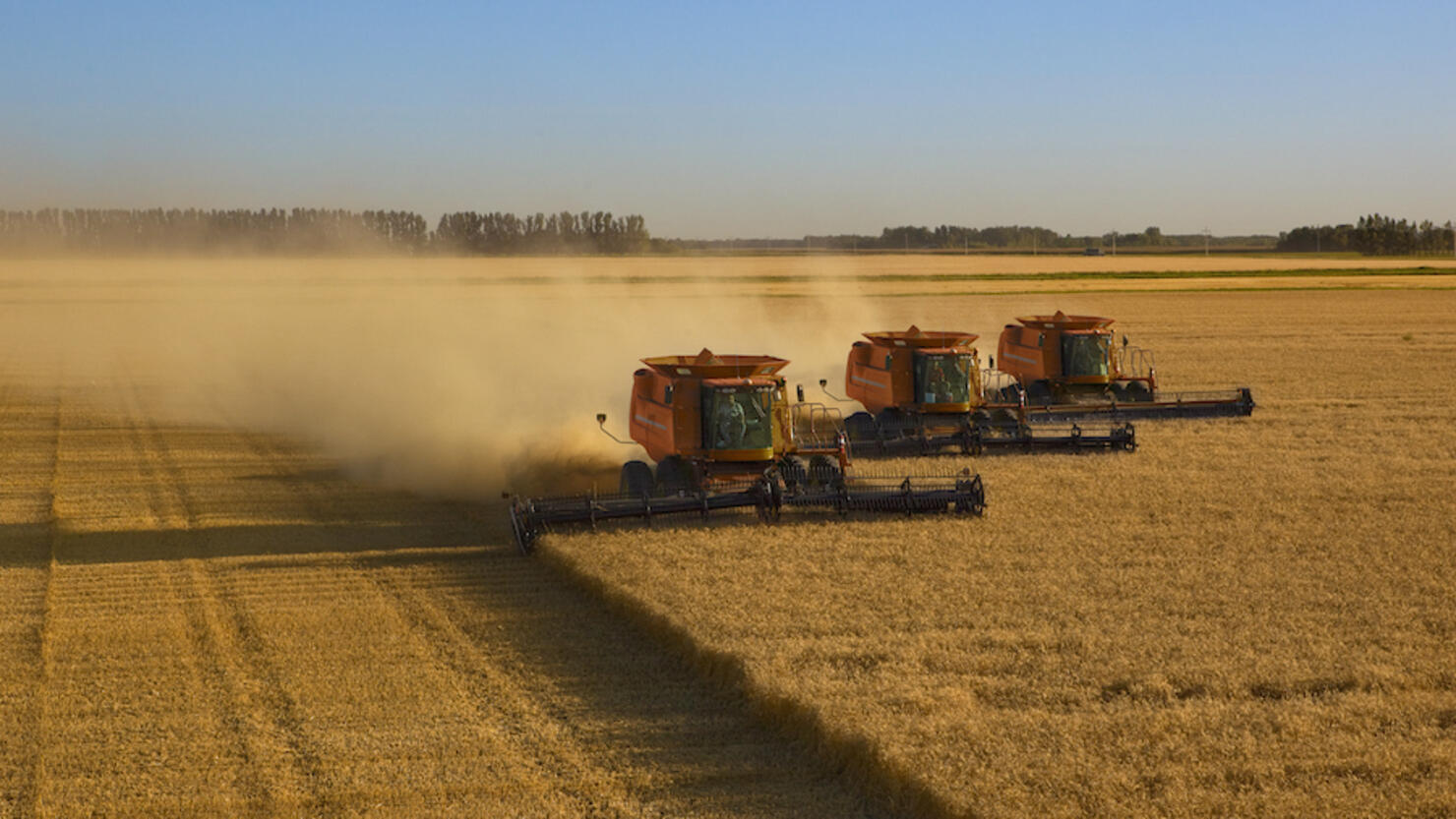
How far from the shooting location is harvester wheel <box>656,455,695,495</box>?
61.9ft

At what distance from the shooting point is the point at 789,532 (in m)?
17.3

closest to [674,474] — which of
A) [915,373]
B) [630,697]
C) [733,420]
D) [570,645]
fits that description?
[733,420]

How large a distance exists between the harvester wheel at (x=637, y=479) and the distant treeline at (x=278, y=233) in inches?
2031

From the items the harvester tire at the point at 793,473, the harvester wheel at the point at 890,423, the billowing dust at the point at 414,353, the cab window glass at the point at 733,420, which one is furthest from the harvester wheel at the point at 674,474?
the harvester wheel at the point at 890,423

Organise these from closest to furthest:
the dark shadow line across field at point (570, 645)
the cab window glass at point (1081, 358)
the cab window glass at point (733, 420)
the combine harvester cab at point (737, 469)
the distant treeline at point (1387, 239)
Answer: the dark shadow line across field at point (570, 645) < the combine harvester cab at point (737, 469) < the cab window glass at point (733, 420) < the cab window glass at point (1081, 358) < the distant treeline at point (1387, 239)

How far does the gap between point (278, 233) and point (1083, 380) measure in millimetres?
56280

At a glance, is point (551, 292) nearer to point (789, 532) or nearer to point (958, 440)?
point (958, 440)

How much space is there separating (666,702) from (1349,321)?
51.8m

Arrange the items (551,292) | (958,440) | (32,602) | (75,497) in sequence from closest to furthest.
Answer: (32,602) < (75,497) < (958,440) < (551,292)

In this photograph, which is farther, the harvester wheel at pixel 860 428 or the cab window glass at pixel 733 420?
the harvester wheel at pixel 860 428

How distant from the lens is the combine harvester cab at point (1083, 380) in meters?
29.0

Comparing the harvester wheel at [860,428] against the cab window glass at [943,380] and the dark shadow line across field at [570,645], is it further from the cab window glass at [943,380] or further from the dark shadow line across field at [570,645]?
the dark shadow line across field at [570,645]

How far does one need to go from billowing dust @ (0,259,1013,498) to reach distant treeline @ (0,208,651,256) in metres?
1.61

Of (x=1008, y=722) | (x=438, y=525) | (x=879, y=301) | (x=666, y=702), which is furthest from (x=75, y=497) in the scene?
(x=879, y=301)
